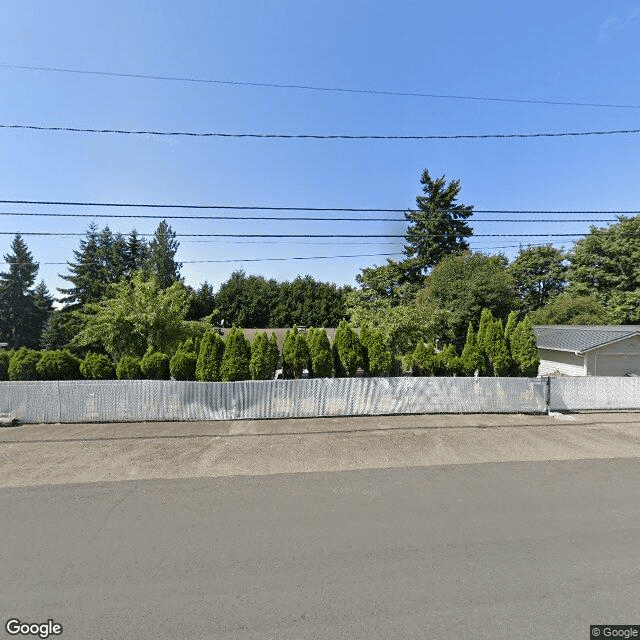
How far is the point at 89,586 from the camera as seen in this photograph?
3178 millimetres

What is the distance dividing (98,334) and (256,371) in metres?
7.48

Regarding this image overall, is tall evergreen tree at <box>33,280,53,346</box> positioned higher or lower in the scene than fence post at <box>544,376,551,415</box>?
higher

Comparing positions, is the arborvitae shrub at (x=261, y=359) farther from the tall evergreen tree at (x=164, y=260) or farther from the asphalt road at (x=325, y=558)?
the tall evergreen tree at (x=164, y=260)

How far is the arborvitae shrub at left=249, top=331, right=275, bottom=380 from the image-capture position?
11242 mm

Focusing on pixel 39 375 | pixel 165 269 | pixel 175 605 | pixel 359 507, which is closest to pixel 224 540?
pixel 175 605

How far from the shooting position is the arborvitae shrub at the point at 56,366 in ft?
36.0

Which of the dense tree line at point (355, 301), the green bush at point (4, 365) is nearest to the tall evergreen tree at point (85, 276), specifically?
the dense tree line at point (355, 301)

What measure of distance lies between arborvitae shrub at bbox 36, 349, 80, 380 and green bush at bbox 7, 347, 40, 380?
16 cm

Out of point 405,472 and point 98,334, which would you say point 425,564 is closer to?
point 405,472

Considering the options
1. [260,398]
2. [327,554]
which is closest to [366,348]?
[260,398]

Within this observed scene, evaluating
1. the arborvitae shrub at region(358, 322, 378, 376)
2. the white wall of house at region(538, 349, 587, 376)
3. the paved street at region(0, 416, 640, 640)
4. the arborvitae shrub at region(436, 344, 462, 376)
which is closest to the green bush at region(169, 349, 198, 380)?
the paved street at region(0, 416, 640, 640)

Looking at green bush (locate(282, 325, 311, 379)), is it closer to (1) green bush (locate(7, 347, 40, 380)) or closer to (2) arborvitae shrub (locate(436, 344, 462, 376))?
(2) arborvitae shrub (locate(436, 344, 462, 376))

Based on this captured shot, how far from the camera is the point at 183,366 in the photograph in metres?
11.2

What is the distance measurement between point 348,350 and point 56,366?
904 cm
